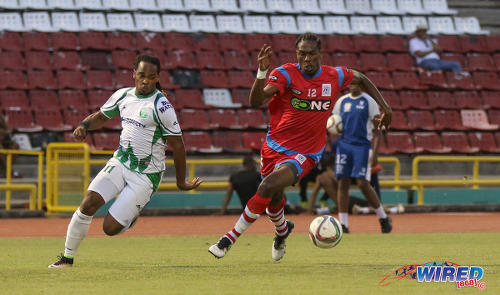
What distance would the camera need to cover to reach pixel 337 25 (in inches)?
1006

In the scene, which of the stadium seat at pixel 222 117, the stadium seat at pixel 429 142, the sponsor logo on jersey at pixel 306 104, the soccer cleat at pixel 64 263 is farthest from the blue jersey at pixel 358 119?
the stadium seat at pixel 429 142

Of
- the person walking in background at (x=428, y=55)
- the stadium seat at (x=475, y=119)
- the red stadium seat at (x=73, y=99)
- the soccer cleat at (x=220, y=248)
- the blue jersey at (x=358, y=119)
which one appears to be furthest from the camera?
the person walking in background at (x=428, y=55)

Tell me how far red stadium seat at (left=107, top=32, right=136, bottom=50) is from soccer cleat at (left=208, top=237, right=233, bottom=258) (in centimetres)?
1443

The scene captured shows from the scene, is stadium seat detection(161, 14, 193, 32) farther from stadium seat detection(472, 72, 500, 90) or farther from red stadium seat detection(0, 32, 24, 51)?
stadium seat detection(472, 72, 500, 90)

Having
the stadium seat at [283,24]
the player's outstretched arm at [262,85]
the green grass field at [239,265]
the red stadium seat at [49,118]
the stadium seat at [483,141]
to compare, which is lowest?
the green grass field at [239,265]

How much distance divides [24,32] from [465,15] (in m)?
13.1

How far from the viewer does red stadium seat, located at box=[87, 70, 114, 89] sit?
21.5 m

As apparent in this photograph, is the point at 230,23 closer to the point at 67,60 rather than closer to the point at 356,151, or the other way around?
the point at 67,60

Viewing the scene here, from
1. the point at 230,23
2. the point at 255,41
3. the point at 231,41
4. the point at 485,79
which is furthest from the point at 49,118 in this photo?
the point at 485,79

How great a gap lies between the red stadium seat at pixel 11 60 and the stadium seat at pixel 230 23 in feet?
17.7

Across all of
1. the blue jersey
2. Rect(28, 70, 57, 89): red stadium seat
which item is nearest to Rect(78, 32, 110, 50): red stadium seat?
Rect(28, 70, 57, 89): red stadium seat

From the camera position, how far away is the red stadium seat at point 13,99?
2052 cm

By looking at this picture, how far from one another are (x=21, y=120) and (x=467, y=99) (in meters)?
11.2

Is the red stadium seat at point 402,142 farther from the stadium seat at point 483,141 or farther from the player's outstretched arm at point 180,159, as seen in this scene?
the player's outstretched arm at point 180,159
